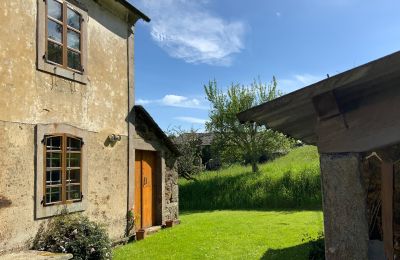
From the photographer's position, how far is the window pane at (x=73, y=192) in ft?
27.2

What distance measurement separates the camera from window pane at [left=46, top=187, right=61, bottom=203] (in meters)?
7.75

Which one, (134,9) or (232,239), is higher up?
(134,9)

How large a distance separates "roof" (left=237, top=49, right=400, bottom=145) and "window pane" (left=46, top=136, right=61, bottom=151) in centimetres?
518

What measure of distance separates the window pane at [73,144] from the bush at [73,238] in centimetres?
129

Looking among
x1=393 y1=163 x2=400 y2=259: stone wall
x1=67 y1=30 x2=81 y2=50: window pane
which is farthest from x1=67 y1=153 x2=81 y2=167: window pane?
x1=393 y1=163 x2=400 y2=259: stone wall

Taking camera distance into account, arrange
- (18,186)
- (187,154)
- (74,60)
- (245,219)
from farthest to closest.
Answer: (187,154) < (245,219) < (74,60) < (18,186)

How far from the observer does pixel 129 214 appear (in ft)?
33.6

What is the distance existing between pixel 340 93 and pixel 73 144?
6.33 metres

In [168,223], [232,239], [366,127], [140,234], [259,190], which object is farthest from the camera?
[259,190]

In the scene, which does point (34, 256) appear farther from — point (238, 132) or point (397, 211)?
point (238, 132)

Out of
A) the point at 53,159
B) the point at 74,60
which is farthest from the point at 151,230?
the point at 74,60

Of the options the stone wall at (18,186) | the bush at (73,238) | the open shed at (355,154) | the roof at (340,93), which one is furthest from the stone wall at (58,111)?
the open shed at (355,154)

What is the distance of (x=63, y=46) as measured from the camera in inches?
325

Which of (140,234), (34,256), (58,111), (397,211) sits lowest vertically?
(140,234)
